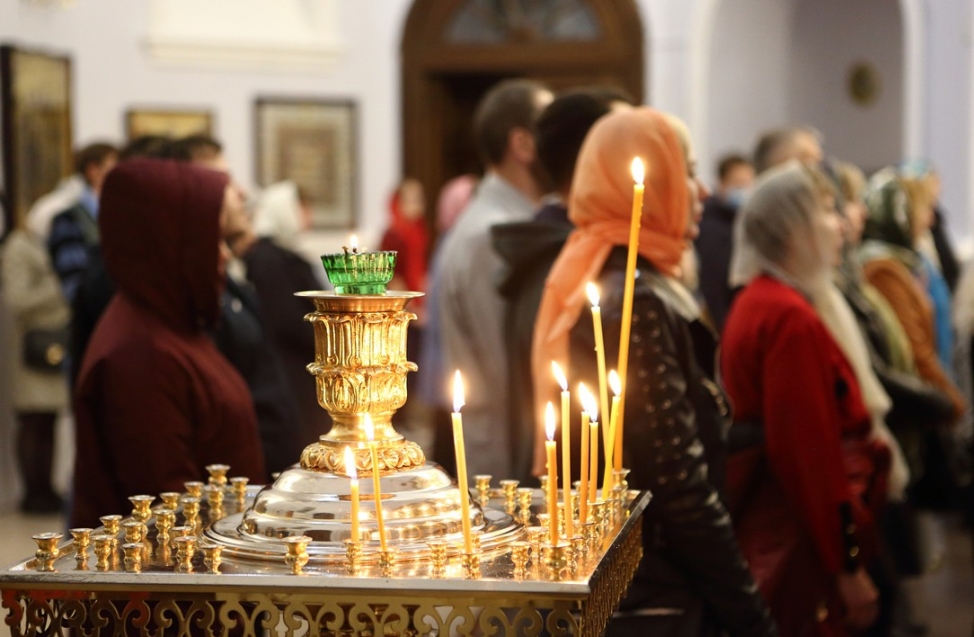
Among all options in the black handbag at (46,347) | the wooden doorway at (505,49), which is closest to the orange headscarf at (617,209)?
the black handbag at (46,347)

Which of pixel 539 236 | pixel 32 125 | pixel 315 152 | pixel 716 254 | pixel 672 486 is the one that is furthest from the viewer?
pixel 315 152

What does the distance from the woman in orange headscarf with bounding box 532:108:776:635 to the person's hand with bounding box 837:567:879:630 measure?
3.37 ft

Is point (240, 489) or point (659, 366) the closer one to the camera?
point (240, 489)

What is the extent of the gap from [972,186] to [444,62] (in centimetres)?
447

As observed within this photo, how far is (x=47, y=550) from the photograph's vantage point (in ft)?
5.71

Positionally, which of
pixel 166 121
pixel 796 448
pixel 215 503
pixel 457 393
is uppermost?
pixel 166 121

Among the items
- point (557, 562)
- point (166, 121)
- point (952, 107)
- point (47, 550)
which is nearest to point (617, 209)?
point (557, 562)

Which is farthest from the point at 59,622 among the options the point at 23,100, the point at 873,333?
the point at 23,100

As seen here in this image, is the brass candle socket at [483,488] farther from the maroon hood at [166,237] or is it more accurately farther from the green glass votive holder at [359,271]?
the maroon hood at [166,237]

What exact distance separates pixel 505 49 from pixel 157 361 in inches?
380

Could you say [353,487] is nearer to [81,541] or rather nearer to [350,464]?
[350,464]

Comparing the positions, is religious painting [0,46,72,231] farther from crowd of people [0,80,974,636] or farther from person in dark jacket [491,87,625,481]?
person in dark jacket [491,87,625,481]

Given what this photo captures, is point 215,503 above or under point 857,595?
above

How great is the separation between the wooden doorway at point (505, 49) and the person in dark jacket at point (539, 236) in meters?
8.41
